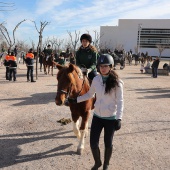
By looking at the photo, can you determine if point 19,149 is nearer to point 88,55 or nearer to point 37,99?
point 88,55

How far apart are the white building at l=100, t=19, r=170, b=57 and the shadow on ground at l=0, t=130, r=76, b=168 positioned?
78710 millimetres

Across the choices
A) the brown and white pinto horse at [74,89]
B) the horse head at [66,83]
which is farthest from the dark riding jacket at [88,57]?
the horse head at [66,83]

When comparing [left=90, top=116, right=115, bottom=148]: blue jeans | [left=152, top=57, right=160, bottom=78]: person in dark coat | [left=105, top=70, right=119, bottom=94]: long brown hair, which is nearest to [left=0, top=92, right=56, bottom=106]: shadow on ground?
[left=90, top=116, right=115, bottom=148]: blue jeans

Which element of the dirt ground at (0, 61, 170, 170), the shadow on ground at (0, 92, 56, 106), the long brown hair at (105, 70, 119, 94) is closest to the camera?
the long brown hair at (105, 70, 119, 94)

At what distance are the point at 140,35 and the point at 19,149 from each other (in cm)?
8885

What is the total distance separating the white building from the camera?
8488 centimetres

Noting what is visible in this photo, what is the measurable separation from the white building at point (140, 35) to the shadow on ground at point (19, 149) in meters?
78.7

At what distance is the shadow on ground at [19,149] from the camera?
13.1 feet

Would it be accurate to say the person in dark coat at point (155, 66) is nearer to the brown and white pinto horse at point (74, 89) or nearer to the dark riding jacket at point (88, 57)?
the dark riding jacket at point (88, 57)

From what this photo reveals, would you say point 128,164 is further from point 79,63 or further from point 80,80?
point 79,63

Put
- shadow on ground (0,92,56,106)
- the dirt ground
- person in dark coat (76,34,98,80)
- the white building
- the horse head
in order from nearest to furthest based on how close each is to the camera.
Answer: the horse head, the dirt ground, person in dark coat (76,34,98,80), shadow on ground (0,92,56,106), the white building

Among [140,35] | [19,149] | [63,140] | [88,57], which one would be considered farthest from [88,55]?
[140,35]

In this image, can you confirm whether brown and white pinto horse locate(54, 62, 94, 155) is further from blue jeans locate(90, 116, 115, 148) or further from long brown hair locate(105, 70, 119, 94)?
long brown hair locate(105, 70, 119, 94)

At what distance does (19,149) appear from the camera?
4.42 m
